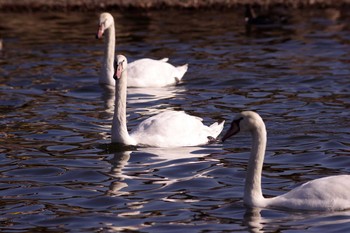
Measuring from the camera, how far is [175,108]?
18.2 metres

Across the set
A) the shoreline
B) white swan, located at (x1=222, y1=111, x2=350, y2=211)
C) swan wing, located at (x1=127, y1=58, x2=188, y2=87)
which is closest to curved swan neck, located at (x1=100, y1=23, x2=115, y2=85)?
swan wing, located at (x1=127, y1=58, x2=188, y2=87)

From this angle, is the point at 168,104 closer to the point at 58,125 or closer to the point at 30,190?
the point at 58,125

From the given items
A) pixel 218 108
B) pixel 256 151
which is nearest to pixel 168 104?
pixel 218 108

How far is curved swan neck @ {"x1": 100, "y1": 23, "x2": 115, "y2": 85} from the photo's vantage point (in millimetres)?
20781

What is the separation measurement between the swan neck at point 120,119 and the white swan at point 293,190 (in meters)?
3.42

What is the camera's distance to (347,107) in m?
17.5

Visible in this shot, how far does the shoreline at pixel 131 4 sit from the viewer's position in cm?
2878

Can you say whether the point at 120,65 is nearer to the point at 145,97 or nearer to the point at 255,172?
the point at 255,172

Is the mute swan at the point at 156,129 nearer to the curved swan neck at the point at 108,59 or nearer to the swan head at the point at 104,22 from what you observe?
the swan head at the point at 104,22

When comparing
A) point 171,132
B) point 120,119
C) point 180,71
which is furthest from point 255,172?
point 180,71

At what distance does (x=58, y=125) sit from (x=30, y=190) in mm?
4216

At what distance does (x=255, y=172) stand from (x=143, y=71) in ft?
29.1

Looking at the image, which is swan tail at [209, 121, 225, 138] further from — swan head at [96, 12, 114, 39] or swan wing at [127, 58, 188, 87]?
swan head at [96, 12, 114, 39]

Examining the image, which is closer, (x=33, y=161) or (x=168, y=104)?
(x=33, y=161)
